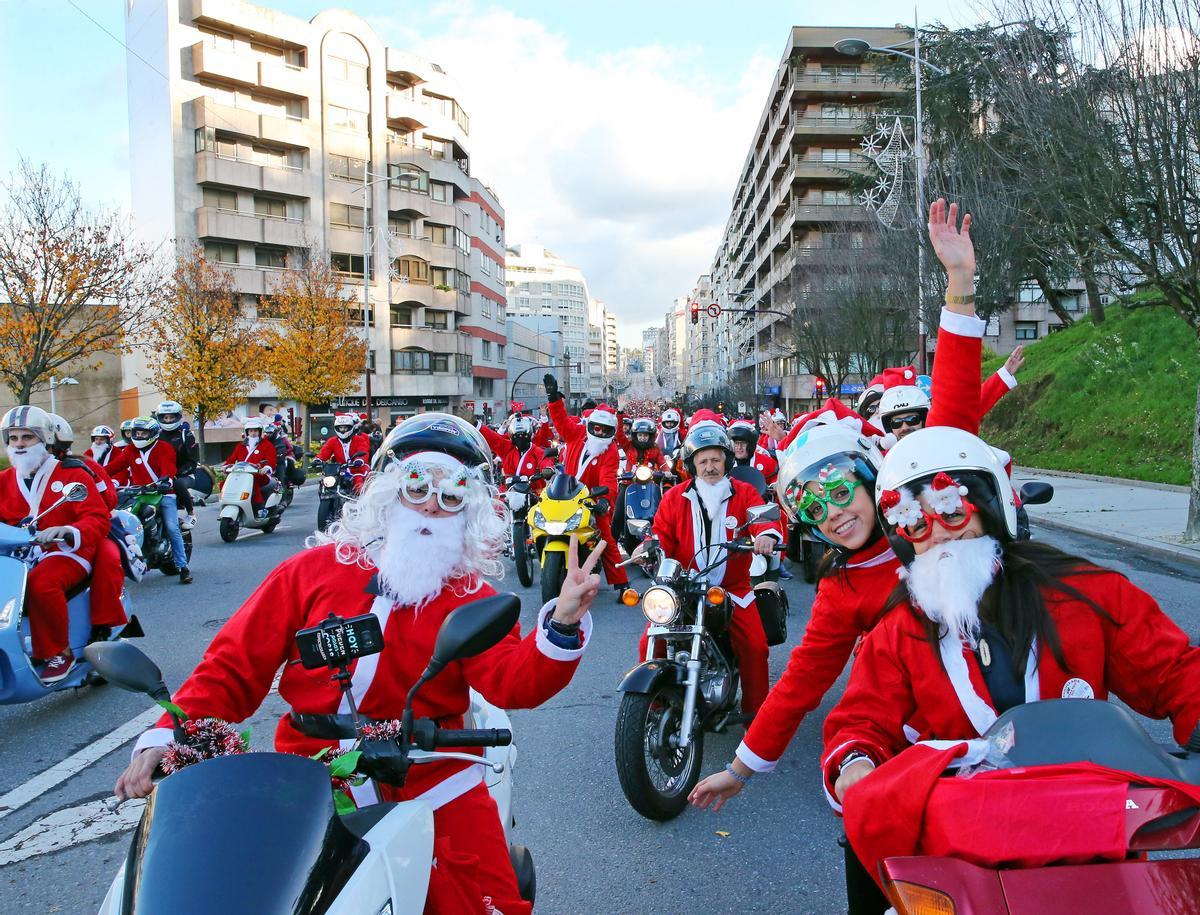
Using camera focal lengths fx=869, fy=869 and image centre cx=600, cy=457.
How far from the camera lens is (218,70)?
43406 millimetres

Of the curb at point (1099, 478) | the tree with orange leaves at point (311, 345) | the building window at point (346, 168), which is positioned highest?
the building window at point (346, 168)

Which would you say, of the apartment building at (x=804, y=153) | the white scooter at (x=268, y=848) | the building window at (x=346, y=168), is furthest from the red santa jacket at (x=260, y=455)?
the building window at (x=346, y=168)

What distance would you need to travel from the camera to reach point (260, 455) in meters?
14.4

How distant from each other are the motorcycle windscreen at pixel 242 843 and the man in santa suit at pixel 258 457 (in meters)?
13.1

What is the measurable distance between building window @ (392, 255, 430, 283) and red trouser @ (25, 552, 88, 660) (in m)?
47.9

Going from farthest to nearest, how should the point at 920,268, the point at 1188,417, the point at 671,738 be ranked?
the point at 920,268, the point at 1188,417, the point at 671,738

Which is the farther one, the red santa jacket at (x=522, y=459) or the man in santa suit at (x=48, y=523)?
the red santa jacket at (x=522, y=459)

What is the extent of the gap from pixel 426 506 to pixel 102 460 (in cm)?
999

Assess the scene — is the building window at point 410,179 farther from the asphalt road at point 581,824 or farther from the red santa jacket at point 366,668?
the red santa jacket at point 366,668

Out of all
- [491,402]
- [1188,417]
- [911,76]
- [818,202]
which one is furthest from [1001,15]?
[491,402]

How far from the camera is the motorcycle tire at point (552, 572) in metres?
8.11

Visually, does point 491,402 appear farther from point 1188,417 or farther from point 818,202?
point 1188,417

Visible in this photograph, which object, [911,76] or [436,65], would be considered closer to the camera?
[911,76]

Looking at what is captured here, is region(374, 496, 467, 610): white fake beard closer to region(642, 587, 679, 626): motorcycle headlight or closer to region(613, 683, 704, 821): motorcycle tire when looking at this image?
region(613, 683, 704, 821): motorcycle tire
